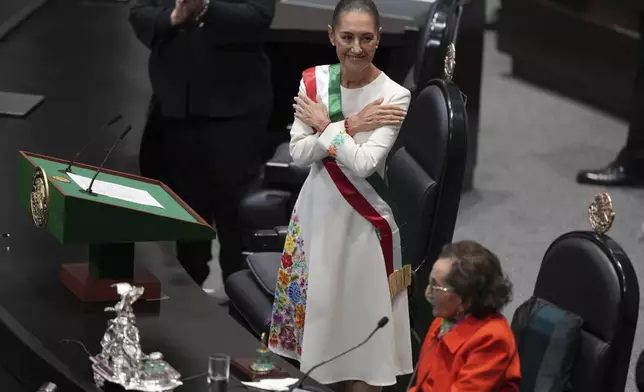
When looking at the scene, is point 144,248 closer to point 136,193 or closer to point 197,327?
point 136,193

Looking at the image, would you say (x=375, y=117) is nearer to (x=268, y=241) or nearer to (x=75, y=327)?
(x=75, y=327)

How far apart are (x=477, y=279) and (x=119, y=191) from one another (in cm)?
95

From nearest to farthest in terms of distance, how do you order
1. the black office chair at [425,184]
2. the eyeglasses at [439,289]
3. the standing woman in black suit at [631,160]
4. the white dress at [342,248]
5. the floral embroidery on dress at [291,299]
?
1. the eyeglasses at [439,289]
2. the white dress at [342,248]
3. the floral embroidery on dress at [291,299]
4. the black office chair at [425,184]
5. the standing woman in black suit at [631,160]

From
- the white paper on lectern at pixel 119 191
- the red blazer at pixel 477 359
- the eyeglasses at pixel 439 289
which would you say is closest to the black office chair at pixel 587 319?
the red blazer at pixel 477 359

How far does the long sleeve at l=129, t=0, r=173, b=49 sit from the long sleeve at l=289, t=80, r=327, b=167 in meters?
1.35

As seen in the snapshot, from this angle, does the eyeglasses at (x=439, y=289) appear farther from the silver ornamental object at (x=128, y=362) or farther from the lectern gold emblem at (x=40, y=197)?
the lectern gold emblem at (x=40, y=197)

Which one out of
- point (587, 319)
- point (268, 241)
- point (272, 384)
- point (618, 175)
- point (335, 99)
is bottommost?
point (618, 175)

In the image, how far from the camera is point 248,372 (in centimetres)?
299

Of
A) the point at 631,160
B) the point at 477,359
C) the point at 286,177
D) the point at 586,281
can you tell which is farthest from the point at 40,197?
the point at 631,160

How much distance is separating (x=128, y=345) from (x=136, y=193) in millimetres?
627

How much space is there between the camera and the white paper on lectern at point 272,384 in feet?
9.53

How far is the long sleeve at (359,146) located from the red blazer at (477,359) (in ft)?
1.66

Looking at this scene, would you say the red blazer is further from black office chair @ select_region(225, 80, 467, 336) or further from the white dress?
black office chair @ select_region(225, 80, 467, 336)

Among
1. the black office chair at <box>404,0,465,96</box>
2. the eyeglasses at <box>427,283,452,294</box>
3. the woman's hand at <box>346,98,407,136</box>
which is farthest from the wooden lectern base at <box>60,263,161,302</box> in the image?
the black office chair at <box>404,0,465,96</box>
